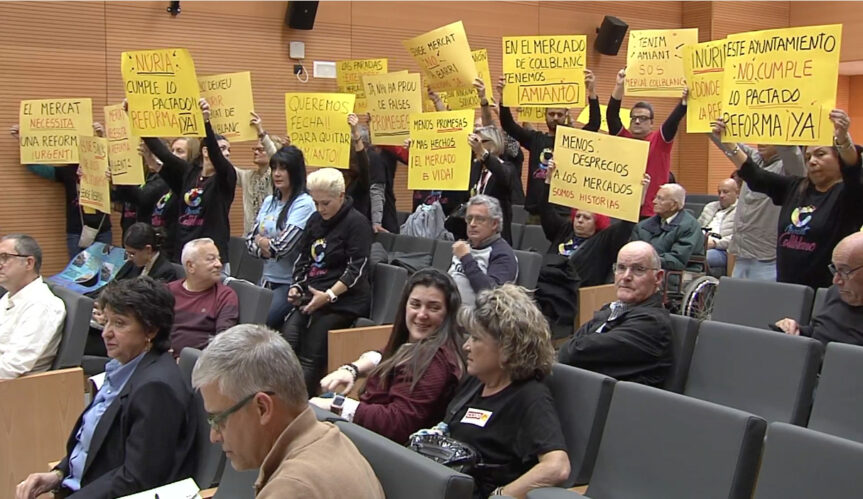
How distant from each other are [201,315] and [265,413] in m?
2.40

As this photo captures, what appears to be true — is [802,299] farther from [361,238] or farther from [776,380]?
[361,238]

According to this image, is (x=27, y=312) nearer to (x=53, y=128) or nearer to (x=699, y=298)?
(x=53, y=128)

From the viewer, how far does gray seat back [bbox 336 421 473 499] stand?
181 centimetres

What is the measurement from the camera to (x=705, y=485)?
7.30 ft

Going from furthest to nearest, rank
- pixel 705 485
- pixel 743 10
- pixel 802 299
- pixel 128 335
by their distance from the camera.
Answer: pixel 743 10
pixel 802 299
pixel 128 335
pixel 705 485

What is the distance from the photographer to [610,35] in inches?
419

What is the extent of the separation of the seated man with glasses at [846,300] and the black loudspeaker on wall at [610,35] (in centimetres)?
776

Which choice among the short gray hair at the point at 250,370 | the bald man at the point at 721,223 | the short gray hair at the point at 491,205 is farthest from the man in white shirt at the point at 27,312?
the bald man at the point at 721,223

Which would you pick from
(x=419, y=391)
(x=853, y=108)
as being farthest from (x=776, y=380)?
(x=853, y=108)

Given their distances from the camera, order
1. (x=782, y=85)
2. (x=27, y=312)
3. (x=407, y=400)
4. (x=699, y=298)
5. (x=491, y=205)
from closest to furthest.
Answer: (x=407, y=400) < (x=27, y=312) < (x=782, y=85) < (x=491, y=205) < (x=699, y=298)

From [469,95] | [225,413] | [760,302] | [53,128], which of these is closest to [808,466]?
[225,413]

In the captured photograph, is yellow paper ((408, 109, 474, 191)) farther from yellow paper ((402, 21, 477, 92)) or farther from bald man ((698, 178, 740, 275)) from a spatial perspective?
bald man ((698, 178, 740, 275))

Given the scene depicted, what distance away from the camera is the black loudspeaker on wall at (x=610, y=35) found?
10576 mm

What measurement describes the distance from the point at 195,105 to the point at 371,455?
4.11 meters
